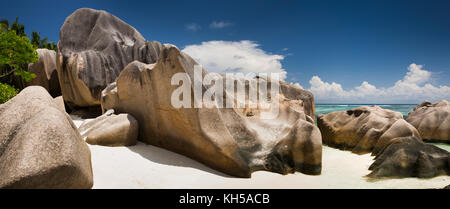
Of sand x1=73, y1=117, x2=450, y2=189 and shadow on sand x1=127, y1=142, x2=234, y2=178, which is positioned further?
shadow on sand x1=127, y1=142, x2=234, y2=178

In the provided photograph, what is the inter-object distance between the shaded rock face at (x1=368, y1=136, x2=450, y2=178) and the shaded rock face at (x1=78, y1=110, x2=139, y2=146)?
4601 millimetres

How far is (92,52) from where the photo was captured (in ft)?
39.8

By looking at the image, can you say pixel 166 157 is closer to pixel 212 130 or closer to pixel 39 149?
pixel 212 130

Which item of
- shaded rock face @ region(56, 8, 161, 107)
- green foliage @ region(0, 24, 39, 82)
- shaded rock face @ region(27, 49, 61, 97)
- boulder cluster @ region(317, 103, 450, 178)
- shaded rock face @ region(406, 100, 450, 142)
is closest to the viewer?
boulder cluster @ region(317, 103, 450, 178)

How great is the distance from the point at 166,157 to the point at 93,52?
10.6 m

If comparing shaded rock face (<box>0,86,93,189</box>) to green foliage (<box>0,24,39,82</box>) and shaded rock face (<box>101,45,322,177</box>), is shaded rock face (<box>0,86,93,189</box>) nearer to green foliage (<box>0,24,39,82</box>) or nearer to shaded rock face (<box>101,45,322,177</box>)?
shaded rock face (<box>101,45,322,177</box>)

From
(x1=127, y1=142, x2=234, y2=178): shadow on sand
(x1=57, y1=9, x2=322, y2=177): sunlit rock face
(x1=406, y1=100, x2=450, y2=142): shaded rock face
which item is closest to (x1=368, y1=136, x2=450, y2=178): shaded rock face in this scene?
(x1=57, y1=9, x2=322, y2=177): sunlit rock face

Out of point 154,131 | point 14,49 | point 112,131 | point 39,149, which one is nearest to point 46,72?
point 14,49

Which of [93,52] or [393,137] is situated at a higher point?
[93,52]

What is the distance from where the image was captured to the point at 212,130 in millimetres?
3910

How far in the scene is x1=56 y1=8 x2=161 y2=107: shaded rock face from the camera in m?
11.3
